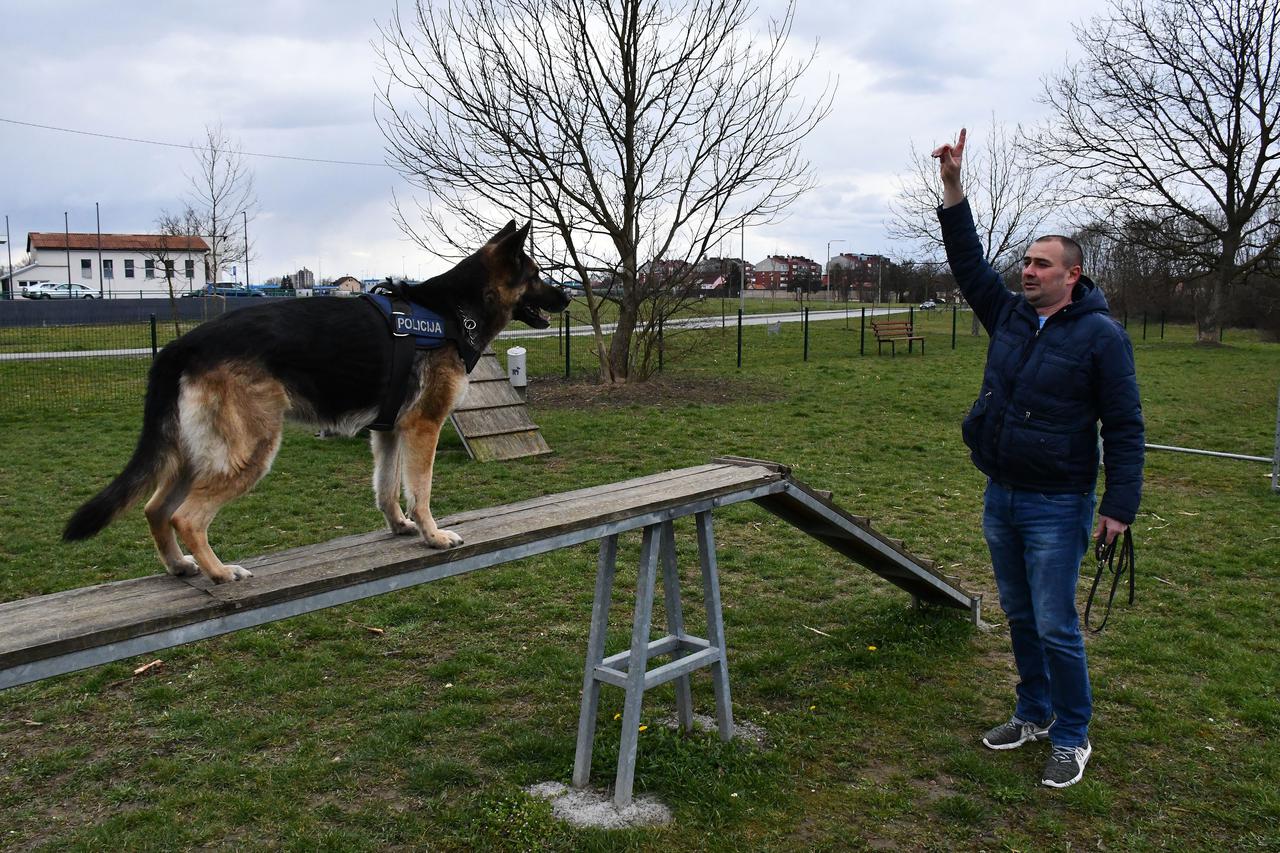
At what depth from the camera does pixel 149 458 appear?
317cm

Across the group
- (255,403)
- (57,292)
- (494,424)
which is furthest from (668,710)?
(57,292)

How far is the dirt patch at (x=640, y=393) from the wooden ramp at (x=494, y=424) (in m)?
3.29

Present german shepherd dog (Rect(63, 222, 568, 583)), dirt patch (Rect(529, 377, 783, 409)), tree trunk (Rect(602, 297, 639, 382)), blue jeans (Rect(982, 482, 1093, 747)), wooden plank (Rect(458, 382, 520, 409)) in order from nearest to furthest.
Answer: german shepherd dog (Rect(63, 222, 568, 583)), blue jeans (Rect(982, 482, 1093, 747)), wooden plank (Rect(458, 382, 520, 409)), dirt patch (Rect(529, 377, 783, 409)), tree trunk (Rect(602, 297, 639, 382))

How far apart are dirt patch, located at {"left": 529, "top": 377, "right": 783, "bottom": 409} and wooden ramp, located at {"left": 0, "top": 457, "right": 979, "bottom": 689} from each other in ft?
34.8

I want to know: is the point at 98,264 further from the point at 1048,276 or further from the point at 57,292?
the point at 1048,276

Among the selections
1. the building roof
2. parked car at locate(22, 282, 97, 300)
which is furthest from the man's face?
the building roof

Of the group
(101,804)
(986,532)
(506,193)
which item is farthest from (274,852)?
(506,193)

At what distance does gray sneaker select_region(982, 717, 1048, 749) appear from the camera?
447 cm

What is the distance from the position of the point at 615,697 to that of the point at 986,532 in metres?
2.17

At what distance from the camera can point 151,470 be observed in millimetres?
3172

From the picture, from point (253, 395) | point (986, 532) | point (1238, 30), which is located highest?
point (1238, 30)

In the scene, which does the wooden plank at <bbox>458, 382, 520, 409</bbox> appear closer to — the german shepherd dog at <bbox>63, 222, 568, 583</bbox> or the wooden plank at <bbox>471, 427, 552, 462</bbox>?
the wooden plank at <bbox>471, 427, 552, 462</bbox>

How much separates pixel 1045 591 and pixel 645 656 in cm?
184

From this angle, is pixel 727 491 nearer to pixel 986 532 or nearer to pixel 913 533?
pixel 986 532
